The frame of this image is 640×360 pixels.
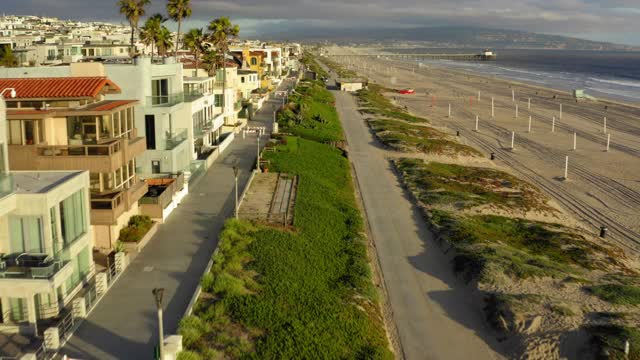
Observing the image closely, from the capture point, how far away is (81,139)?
22812 millimetres

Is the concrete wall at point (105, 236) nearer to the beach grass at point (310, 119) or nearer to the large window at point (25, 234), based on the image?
the large window at point (25, 234)

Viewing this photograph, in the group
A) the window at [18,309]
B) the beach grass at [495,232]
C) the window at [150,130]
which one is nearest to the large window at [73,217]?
the window at [18,309]

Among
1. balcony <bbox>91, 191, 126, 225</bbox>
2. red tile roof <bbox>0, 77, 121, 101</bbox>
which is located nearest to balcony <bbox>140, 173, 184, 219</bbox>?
balcony <bbox>91, 191, 126, 225</bbox>

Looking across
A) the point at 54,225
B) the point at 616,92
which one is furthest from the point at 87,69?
the point at 616,92

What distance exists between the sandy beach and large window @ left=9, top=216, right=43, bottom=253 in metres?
25.9

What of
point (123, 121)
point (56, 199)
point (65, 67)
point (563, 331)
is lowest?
point (563, 331)

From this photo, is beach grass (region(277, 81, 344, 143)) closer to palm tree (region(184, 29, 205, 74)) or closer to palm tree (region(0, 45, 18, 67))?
palm tree (region(184, 29, 205, 74))

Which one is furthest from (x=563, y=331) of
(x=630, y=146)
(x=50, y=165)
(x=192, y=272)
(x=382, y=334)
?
(x=630, y=146)

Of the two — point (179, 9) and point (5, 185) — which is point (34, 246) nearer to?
point (5, 185)

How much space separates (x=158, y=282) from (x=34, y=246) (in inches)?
167

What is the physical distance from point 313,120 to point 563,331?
4533 cm

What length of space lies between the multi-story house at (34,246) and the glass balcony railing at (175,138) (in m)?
12.7

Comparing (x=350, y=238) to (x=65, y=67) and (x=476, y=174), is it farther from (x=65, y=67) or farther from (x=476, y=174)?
(x=476, y=174)

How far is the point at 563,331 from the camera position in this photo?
1905 centimetres
